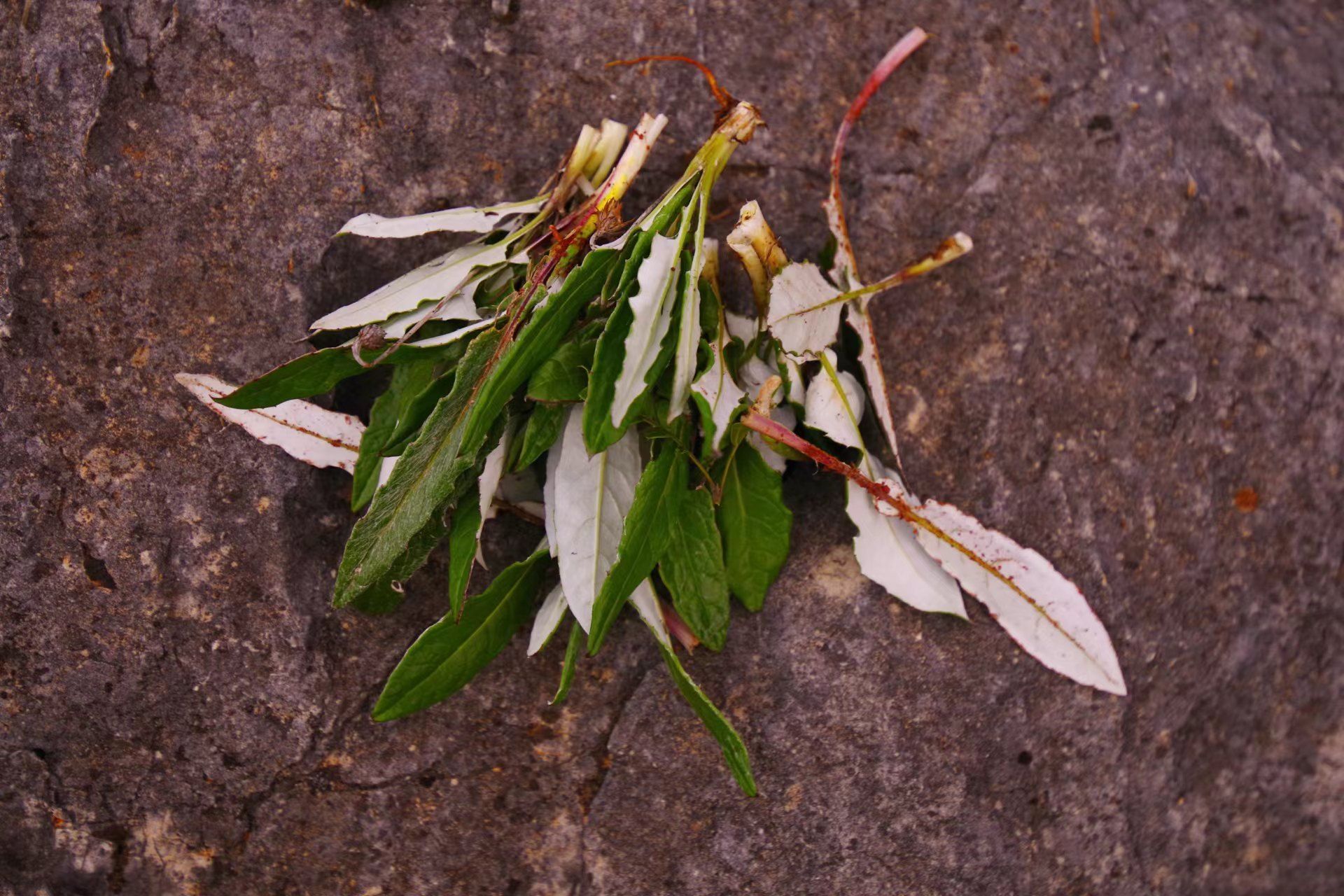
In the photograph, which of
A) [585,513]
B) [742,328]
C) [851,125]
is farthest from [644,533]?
[851,125]

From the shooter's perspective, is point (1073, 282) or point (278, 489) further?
point (1073, 282)

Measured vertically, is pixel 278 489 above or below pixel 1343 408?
above

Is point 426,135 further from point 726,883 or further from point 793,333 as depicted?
point 726,883

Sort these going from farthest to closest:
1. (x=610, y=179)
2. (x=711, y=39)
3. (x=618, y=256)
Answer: (x=711, y=39) → (x=610, y=179) → (x=618, y=256)

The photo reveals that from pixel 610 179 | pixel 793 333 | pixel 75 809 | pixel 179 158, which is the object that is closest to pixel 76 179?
pixel 179 158

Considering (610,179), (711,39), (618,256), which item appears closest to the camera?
(618,256)

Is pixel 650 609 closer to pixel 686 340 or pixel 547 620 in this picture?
pixel 547 620

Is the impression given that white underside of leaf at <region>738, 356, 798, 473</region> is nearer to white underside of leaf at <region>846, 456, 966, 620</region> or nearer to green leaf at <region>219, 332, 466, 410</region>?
white underside of leaf at <region>846, 456, 966, 620</region>
